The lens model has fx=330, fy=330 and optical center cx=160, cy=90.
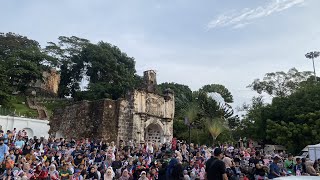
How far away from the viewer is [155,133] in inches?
1075

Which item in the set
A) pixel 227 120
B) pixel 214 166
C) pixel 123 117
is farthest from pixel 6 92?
pixel 214 166

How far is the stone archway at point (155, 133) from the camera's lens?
87.8 feet

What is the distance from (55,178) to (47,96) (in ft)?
136

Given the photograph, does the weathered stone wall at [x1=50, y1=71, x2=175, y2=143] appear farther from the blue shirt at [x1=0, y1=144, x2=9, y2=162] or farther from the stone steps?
the stone steps

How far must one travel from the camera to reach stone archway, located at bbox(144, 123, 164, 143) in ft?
87.8

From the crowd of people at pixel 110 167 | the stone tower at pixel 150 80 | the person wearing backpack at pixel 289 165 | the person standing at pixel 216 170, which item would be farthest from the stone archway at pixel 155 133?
the person standing at pixel 216 170

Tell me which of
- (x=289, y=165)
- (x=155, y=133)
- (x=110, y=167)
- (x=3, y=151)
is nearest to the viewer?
(x=110, y=167)

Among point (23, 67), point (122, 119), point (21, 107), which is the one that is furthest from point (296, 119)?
point (23, 67)

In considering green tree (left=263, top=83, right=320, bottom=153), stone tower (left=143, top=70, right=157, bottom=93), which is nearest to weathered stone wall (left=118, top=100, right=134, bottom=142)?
stone tower (left=143, top=70, right=157, bottom=93)

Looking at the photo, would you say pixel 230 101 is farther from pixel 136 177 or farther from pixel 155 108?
pixel 136 177

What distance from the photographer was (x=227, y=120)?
3694cm

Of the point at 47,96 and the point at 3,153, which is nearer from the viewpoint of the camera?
the point at 3,153

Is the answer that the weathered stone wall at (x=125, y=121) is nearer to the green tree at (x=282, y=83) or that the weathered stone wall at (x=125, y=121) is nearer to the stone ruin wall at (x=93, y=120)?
the stone ruin wall at (x=93, y=120)

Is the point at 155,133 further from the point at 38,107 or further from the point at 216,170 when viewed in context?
the point at 38,107
